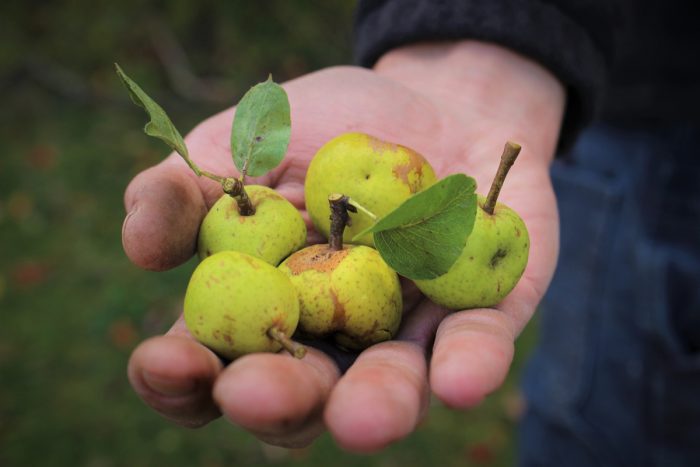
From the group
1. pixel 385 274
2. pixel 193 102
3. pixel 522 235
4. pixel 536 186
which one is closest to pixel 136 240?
pixel 385 274

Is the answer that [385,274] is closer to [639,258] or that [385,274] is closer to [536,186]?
[536,186]

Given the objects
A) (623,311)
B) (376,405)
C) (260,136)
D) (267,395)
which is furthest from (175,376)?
(623,311)

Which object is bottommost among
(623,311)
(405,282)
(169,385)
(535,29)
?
(623,311)

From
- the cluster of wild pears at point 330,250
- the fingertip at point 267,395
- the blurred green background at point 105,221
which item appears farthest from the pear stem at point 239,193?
the blurred green background at point 105,221

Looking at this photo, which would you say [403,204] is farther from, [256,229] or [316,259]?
[256,229]

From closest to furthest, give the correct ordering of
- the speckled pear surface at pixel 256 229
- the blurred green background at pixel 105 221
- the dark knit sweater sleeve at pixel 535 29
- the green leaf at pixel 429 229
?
the green leaf at pixel 429 229 < the speckled pear surface at pixel 256 229 < the dark knit sweater sleeve at pixel 535 29 < the blurred green background at pixel 105 221

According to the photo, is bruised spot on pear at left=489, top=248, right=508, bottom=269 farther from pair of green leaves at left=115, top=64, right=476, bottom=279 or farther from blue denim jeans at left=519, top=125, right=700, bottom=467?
blue denim jeans at left=519, top=125, right=700, bottom=467

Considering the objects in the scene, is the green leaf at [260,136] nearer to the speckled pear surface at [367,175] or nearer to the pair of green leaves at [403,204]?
the pair of green leaves at [403,204]
